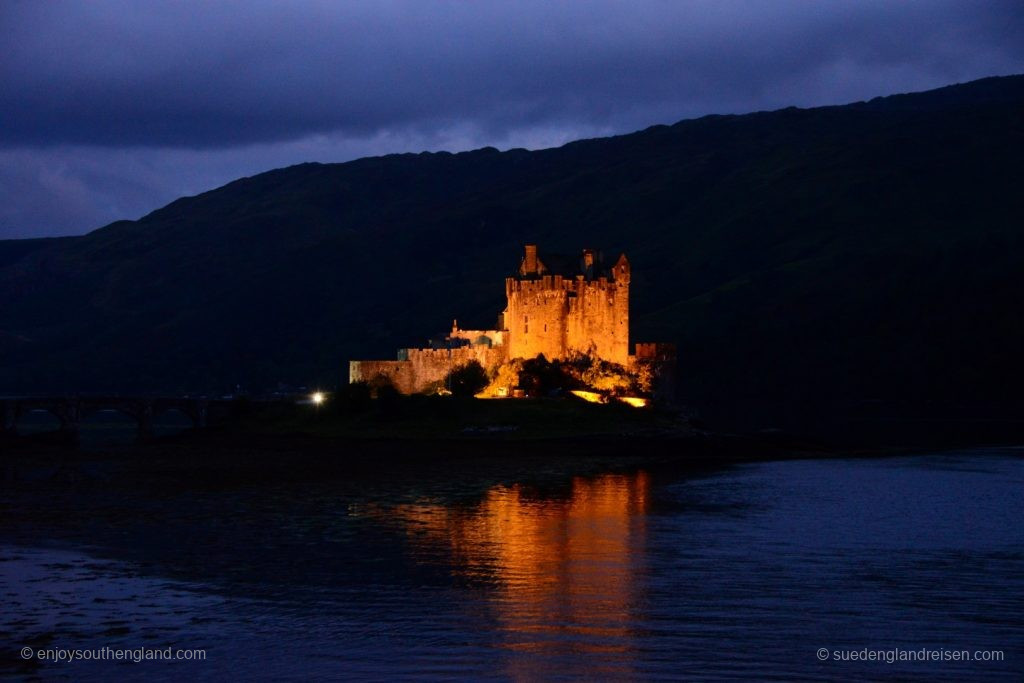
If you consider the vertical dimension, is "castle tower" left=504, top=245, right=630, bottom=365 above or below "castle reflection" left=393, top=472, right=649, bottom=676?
above

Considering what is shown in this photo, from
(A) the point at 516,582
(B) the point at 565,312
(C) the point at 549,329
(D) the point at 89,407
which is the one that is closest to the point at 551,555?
(A) the point at 516,582

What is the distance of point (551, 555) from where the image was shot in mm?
43375

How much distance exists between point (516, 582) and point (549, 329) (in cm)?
6861

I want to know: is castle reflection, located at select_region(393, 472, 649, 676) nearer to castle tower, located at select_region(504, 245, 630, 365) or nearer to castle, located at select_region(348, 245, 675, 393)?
castle tower, located at select_region(504, 245, 630, 365)

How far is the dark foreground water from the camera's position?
2875cm

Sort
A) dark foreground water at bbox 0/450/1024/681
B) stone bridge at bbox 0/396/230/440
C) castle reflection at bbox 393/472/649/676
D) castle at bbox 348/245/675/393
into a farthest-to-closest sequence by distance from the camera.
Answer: castle at bbox 348/245/675/393 < stone bridge at bbox 0/396/230/440 < castle reflection at bbox 393/472/649/676 < dark foreground water at bbox 0/450/1024/681

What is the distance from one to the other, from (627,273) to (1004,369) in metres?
97.6

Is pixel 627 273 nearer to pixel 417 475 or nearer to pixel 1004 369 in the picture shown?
pixel 417 475

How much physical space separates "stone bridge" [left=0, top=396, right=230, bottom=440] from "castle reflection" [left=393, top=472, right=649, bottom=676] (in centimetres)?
5289

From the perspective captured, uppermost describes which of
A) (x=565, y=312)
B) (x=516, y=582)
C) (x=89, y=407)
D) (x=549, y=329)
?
(x=565, y=312)

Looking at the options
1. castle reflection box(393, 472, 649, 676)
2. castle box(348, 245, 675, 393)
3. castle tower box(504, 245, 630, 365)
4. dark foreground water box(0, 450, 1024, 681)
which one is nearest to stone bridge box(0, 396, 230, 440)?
castle box(348, 245, 675, 393)

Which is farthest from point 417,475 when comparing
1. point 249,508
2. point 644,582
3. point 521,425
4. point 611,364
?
point 611,364

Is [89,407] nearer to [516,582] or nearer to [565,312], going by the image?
[565,312]

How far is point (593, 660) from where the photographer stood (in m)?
28.7
